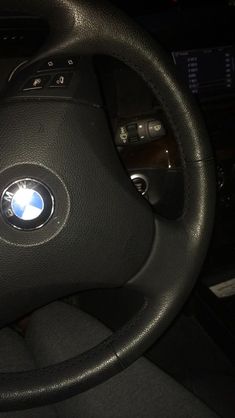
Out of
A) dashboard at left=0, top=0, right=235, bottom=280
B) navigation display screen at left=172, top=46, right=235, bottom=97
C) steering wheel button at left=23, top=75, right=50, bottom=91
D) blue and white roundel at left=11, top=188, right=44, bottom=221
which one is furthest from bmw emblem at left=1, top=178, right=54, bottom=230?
navigation display screen at left=172, top=46, right=235, bottom=97

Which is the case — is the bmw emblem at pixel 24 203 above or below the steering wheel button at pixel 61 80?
below

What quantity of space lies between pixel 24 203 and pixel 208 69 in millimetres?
736

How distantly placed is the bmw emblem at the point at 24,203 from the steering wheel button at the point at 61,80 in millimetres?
120

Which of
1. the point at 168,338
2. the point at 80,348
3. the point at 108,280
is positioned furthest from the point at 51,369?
the point at 168,338

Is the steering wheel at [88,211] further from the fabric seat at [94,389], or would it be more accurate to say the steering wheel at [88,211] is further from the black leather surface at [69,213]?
the fabric seat at [94,389]

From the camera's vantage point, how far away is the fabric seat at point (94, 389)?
2.43 ft

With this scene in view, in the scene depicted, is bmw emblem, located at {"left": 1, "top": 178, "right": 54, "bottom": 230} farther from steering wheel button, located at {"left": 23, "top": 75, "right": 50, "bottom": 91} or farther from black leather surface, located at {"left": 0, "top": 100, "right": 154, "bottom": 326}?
steering wheel button, located at {"left": 23, "top": 75, "right": 50, "bottom": 91}

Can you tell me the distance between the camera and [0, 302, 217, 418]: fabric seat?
740 mm

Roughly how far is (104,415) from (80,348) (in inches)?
4.6

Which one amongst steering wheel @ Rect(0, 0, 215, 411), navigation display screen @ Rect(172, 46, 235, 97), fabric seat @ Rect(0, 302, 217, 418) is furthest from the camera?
navigation display screen @ Rect(172, 46, 235, 97)

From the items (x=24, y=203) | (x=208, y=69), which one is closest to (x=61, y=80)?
(x=24, y=203)

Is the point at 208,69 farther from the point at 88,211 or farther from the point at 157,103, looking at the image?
the point at 88,211

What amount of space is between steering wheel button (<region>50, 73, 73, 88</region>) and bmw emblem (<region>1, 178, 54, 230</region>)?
12 cm

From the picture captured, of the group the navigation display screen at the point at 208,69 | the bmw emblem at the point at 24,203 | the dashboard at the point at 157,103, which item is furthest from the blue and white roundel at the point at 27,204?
the navigation display screen at the point at 208,69
